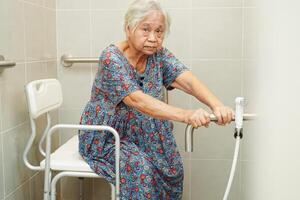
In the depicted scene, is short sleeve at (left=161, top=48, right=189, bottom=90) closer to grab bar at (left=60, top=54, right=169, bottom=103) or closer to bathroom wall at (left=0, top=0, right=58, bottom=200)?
grab bar at (left=60, top=54, right=169, bottom=103)

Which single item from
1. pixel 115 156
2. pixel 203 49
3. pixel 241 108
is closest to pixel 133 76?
pixel 115 156

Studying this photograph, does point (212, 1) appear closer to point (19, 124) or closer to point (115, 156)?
point (115, 156)

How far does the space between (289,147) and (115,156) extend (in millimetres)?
1133

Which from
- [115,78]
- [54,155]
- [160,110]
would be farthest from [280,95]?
[54,155]

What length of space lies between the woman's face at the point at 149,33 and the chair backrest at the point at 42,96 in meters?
0.44

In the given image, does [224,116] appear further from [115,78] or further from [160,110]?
[115,78]

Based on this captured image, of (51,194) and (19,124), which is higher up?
(19,124)

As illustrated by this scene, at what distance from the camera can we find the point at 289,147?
13.5 inches

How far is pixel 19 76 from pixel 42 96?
0.42 ft

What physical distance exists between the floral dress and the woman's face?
0.27 feet

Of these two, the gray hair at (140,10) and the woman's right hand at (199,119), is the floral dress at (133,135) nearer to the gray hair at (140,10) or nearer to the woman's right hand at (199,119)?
the gray hair at (140,10)

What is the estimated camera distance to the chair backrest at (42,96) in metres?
1.50

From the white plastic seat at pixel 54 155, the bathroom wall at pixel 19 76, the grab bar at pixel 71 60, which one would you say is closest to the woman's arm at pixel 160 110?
the white plastic seat at pixel 54 155

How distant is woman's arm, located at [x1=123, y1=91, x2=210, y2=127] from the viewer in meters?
1.15
